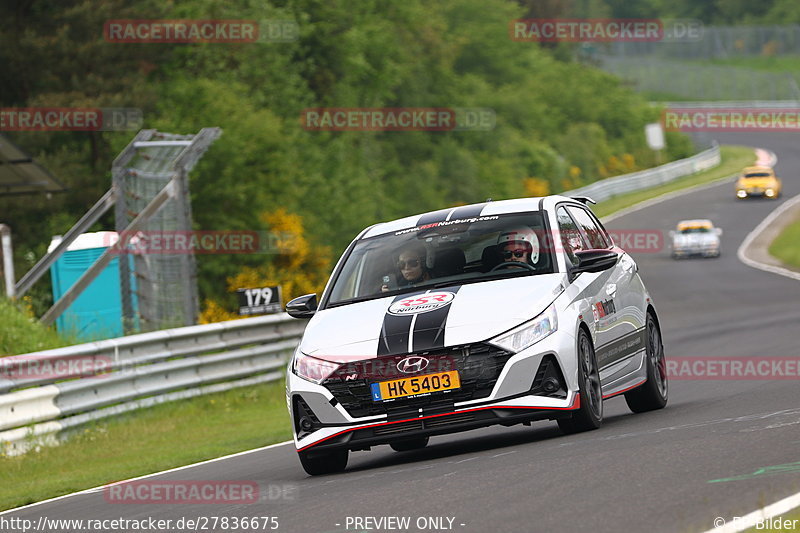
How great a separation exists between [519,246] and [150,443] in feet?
19.7

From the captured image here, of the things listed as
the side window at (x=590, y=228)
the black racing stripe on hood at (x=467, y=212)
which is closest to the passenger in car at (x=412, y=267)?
the black racing stripe on hood at (x=467, y=212)

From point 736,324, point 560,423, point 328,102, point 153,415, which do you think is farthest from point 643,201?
point 560,423

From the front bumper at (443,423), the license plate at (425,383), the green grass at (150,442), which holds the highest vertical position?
the license plate at (425,383)

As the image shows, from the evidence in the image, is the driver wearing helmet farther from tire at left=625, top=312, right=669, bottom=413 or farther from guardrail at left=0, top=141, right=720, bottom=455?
guardrail at left=0, top=141, right=720, bottom=455

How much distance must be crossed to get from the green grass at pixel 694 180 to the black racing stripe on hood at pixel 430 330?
50.2 metres

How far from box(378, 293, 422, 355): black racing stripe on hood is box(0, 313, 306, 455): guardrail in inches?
221

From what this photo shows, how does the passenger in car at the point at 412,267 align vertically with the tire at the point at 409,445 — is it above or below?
above

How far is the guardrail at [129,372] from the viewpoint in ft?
47.0

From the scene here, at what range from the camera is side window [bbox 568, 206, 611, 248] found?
1177cm

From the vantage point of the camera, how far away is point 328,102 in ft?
183

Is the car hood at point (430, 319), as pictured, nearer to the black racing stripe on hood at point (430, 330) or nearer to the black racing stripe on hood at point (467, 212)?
the black racing stripe on hood at point (430, 330)

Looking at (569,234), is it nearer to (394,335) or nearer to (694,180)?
(394,335)

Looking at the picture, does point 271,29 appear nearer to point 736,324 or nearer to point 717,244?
point 717,244

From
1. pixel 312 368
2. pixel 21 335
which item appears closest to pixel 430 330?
pixel 312 368
